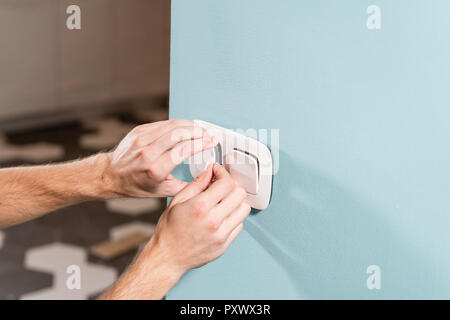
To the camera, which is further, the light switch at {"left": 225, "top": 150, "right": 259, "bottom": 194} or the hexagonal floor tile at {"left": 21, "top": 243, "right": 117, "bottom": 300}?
the hexagonal floor tile at {"left": 21, "top": 243, "right": 117, "bottom": 300}

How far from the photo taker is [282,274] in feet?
2.00

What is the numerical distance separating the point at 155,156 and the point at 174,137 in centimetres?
4

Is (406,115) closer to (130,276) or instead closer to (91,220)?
(130,276)

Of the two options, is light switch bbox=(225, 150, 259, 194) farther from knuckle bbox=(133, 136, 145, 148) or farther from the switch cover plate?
knuckle bbox=(133, 136, 145, 148)

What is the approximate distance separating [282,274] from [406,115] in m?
0.22

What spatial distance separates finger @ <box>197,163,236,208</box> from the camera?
57 centimetres

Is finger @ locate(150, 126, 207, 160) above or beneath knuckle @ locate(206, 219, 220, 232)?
above

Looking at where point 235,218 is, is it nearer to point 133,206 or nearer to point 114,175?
point 114,175

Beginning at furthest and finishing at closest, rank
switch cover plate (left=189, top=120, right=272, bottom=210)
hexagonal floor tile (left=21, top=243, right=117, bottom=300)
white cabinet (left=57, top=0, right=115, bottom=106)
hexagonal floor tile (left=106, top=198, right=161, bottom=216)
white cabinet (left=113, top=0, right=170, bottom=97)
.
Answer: white cabinet (left=113, top=0, right=170, bottom=97)
white cabinet (left=57, top=0, right=115, bottom=106)
hexagonal floor tile (left=106, top=198, right=161, bottom=216)
hexagonal floor tile (left=21, top=243, right=117, bottom=300)
switch cover plate (left=189, top=120, right=272, bottom=210)

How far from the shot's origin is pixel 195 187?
60cm

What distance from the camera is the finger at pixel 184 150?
0.59 m

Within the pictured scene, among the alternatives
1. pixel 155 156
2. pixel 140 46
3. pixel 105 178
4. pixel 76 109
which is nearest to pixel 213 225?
pixel 155 156

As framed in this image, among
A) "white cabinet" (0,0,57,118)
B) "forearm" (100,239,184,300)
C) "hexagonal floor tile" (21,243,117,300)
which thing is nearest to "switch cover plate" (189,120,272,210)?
"forearm" (100,239,184,300)

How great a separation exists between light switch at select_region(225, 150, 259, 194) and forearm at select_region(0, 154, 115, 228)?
20 centimetres
